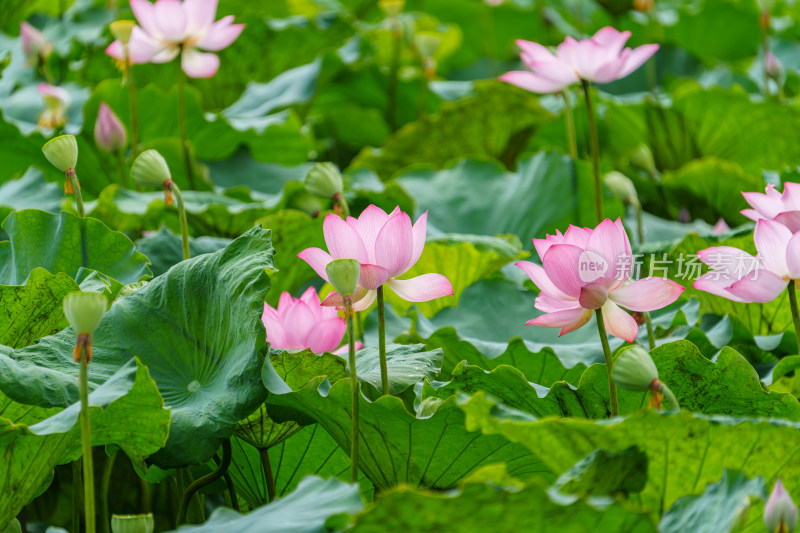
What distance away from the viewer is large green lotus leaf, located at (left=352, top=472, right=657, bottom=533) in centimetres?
59

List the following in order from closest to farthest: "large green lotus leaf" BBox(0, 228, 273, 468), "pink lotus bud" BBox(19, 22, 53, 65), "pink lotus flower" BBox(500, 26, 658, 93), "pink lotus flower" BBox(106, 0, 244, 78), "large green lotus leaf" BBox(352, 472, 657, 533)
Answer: "large green lotus leaf" BBox(352, 472, 657, 533)
"large green lotus leaf" BBox(0, 228, 273, 468)
"pink lotus flower" BBox(500, 26, 658, 93)
"pink lotus flower" BBox(106, 0, 244, 78)
"pink lotus bud" BBox(19, 22, 53, 65)

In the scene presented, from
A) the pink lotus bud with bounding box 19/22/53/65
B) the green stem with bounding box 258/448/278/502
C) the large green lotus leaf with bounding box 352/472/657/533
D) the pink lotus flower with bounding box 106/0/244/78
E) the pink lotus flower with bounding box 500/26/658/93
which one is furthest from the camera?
the pink lotus bud with bounding box 19/22/53/65

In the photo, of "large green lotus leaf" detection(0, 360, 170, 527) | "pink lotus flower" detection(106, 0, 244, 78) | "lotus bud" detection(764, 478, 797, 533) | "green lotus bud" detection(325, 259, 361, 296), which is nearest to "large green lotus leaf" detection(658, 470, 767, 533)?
"lotus bud" detection(764, 478, 797, 533)

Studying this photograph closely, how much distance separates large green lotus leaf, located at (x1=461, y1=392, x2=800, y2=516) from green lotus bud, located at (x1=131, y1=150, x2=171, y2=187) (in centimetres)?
61

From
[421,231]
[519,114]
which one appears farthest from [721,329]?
[519,114]

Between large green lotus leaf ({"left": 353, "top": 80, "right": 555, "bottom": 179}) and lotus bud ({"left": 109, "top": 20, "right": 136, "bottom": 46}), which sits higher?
lotus bud ({"left": 109, "top": 20, "right": 136, "bottom": 46})

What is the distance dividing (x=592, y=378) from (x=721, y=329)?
325 mm

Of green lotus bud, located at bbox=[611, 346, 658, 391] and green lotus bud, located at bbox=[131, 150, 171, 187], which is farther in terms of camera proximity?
green lotus bud, located at bbox=[131, 150, 171, 187]

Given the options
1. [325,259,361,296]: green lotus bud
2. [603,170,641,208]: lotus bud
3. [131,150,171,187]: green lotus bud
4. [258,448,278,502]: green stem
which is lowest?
[258,448,278,502]: green stem

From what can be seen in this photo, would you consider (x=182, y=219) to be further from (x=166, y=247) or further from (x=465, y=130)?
(x=465, y=130)

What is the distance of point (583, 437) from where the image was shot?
27.9 inches

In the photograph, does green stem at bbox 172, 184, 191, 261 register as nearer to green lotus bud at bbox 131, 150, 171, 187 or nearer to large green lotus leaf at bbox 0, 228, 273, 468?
green lotus bud at bbox 131, 150, 171, 187

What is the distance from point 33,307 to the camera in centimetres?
98

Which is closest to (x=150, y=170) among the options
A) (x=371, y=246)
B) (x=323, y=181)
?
(x=323, y=181)
